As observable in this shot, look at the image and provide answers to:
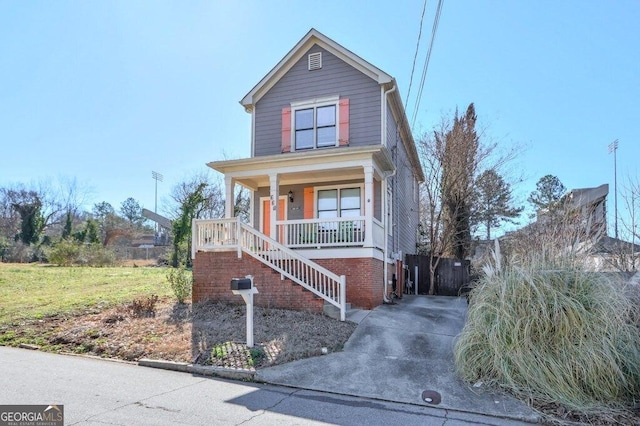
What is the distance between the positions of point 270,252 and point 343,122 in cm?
484

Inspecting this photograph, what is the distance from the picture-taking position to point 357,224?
11.3 metres

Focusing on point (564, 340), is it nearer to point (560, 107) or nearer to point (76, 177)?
point (560, 107)

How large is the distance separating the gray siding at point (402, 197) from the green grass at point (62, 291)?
801 cm

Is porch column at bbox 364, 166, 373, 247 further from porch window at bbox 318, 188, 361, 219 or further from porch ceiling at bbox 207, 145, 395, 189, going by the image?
porch window at bbox 318, 188, 361, 219

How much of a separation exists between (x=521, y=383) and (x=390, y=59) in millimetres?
9948

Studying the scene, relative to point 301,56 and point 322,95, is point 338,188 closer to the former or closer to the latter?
point 322,95

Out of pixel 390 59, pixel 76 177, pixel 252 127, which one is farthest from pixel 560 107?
pixel 76 177

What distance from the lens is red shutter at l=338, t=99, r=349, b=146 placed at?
12359mm

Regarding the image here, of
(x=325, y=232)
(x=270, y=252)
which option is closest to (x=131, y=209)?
(x=325, y=232)

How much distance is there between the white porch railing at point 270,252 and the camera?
9430 millimetres

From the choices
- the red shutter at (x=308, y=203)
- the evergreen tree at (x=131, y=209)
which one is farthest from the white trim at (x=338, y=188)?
the evergreen tree at (x=131, y=209)

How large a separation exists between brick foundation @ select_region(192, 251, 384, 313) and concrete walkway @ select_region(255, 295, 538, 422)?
1514 millimetres

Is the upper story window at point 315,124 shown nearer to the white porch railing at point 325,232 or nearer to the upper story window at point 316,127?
the upper story window at point 316,127

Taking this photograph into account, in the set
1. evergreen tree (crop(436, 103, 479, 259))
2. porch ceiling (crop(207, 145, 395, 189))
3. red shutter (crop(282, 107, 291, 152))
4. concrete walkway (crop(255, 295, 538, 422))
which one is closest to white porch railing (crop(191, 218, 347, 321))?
concrete walkway (crop(255, 295, 538, 422))
